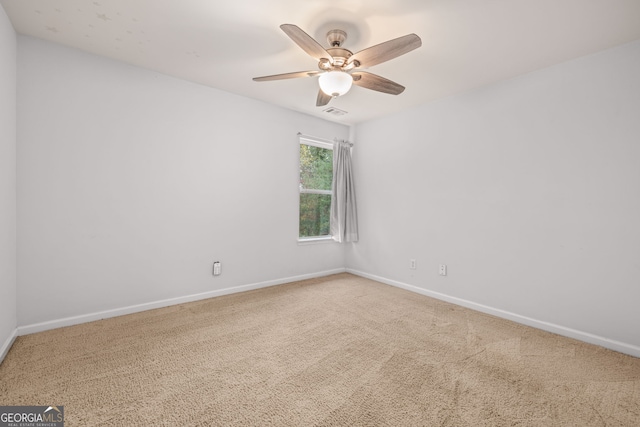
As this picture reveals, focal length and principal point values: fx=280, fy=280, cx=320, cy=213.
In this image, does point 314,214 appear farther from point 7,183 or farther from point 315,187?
point 7,183

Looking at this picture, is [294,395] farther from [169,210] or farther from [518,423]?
[169,210]

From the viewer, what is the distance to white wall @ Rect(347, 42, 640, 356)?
218 centimetres

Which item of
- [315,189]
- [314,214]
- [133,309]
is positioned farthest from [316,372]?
[315,189]

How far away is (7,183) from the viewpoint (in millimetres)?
2002

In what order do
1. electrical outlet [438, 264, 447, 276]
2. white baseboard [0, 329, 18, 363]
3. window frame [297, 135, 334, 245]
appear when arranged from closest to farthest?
white baseboard [0, 329, 18, 363], electrical outlet [438, 264, 447, 276], window frame [297, 135, 334, 245]

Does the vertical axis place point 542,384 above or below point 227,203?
below

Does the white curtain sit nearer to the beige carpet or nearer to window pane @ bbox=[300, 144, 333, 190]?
window pane @ bbox=[300, 144, 333, 190]

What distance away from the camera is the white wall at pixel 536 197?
218cm

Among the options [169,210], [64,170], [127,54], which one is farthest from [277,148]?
[64,170]

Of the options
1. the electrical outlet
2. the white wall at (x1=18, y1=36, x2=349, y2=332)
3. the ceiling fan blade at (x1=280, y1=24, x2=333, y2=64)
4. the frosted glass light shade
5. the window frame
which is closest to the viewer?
the ceiling fan blade at (x1=280, y1=24, x2=333, y2=64)

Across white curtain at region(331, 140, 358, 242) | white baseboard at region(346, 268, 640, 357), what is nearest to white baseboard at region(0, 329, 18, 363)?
white curtain at region(331, 140, 358, 242)

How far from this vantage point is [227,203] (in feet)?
10.8

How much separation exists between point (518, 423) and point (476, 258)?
185cm

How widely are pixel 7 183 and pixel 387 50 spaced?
2.80 metres
